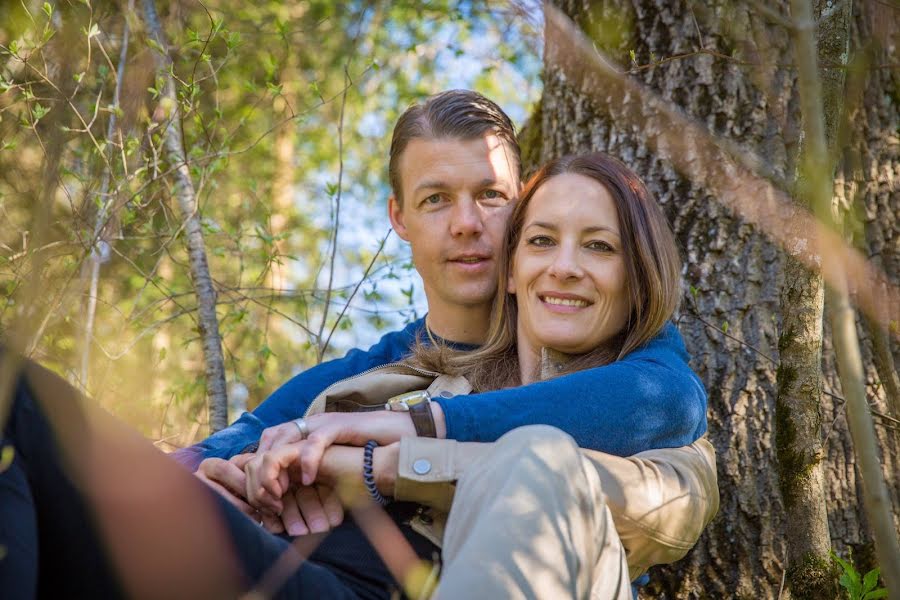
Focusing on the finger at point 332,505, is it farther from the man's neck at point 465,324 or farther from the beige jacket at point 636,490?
the man's neck at point 465,324

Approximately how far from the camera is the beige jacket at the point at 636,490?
87.4 inches

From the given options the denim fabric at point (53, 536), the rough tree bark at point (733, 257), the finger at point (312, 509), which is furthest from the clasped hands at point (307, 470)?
the rough tree bark at point (733, 257)

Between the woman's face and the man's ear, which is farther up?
the man's ear

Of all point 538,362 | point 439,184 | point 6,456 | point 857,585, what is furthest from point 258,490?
point 857,585

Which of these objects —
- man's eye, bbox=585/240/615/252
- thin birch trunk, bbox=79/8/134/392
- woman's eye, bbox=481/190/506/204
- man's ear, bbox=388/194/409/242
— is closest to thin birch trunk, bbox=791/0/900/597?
man's eye, bbox=585/240/615/252

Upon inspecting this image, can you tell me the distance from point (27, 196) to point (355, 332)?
3.31m

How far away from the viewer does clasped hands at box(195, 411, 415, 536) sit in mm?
2348

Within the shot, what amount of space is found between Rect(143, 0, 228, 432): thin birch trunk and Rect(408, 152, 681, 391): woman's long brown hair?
1.32m

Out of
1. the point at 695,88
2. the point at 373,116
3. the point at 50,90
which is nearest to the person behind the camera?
the point at 695,88

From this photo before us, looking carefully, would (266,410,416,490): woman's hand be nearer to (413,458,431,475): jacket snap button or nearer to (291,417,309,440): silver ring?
(291,417,309,440): silver ring

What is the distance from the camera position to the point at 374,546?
2.37m

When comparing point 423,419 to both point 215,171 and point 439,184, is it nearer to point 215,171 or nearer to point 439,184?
point 439,184

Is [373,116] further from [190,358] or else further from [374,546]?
[374,546]

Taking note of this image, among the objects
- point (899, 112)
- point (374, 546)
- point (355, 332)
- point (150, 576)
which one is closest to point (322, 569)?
point (374, 546)
